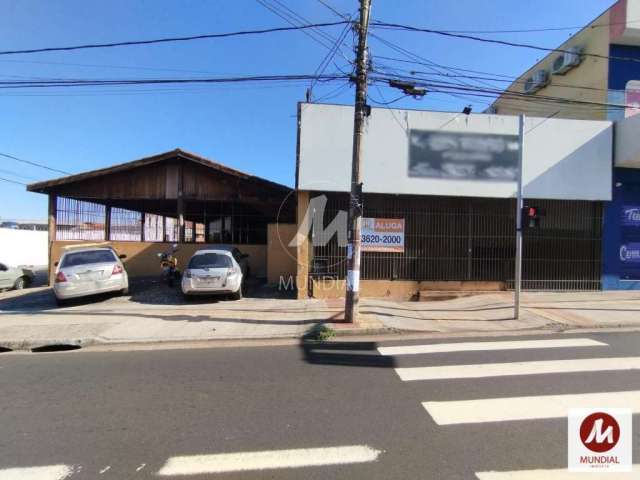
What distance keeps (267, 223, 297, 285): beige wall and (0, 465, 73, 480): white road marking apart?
10.8 metres

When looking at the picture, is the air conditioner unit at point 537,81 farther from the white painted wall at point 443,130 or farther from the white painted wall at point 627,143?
the white painted wall at point 443,130

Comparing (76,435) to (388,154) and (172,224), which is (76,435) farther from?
(172,224)

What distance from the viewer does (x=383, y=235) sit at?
39.8 feet

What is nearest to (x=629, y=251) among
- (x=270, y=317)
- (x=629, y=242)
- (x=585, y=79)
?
(x=629, y=242)

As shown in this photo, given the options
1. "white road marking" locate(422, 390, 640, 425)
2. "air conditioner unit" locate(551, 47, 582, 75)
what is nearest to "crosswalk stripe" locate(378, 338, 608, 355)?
"white road marking" locate(422, 390, 640, 425)

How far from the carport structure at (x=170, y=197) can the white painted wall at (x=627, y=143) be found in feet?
35.1

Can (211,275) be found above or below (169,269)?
above

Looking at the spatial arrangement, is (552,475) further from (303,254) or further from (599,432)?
(303,254)

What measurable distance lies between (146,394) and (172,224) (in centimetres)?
2406

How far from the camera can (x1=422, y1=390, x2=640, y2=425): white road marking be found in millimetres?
3893

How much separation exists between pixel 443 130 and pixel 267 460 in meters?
10.9

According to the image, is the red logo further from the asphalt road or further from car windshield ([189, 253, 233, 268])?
car windshield ([189, 253, 233, 268])

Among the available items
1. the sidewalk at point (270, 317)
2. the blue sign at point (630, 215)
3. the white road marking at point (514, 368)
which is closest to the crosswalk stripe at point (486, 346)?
the white road marking at point (514, 368)

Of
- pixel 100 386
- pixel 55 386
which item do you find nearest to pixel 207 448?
pixel 100 386
